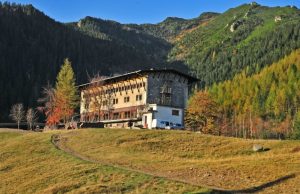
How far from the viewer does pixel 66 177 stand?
58688 mm

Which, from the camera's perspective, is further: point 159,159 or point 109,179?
point 159,159

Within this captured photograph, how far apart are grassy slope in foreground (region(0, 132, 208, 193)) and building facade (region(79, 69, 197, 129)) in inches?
1485


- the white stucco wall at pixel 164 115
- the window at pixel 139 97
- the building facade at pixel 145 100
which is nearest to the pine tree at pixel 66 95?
the building facade at pixel 145 100

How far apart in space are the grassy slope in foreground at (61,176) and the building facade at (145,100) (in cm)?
3772

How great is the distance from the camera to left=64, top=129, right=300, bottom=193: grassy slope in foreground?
53.8 meters

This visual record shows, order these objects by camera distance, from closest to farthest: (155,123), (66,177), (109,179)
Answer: (109,179), (66,177), (155,123)

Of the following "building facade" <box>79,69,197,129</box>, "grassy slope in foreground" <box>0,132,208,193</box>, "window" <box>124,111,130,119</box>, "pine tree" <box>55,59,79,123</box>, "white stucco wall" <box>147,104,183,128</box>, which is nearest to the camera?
"grassy slope in foreground" <box>0,132,208,193</box>

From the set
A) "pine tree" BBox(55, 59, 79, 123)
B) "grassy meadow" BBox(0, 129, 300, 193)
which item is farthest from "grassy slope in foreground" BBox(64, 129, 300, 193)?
"pine tree" BBox(55, 59, 79, 123)

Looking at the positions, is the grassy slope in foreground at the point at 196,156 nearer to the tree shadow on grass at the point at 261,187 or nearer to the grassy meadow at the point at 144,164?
the grassy meadow at the point at 144,164

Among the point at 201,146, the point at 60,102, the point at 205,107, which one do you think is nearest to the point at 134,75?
the point at 60,102

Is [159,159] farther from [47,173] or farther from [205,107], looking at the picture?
[205,107]

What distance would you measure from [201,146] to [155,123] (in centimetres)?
3711

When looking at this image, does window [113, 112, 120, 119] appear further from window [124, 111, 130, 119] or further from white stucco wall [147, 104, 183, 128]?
white stucco wall [147, 104, 183, 128]

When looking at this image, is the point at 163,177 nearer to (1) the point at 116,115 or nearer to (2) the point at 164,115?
(2) the point at 164,115
